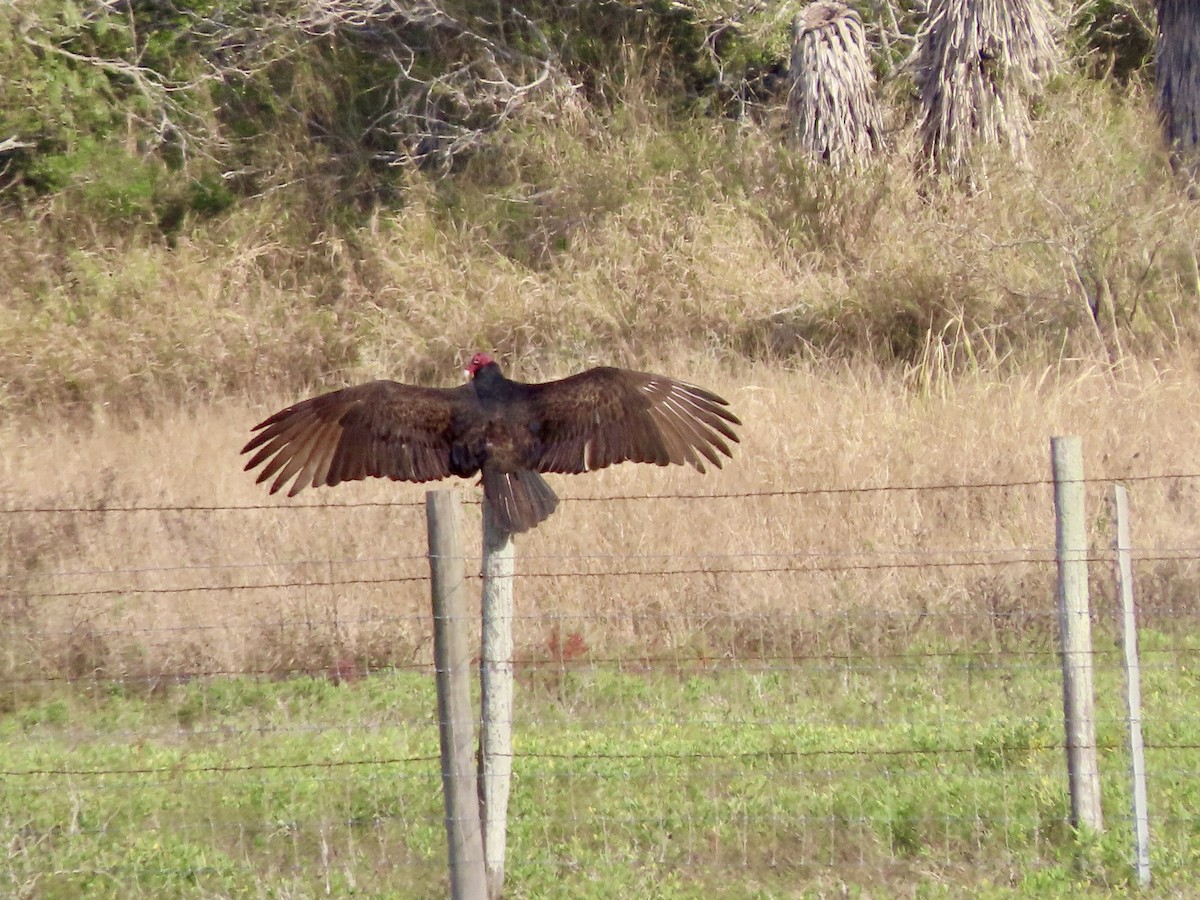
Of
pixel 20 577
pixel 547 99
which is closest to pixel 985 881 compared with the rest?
pixel 20 577

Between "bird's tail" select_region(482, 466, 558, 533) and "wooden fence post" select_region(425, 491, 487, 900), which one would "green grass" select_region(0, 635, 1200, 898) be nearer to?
"wooden fence post" select_region(425, 491, 487, 900)

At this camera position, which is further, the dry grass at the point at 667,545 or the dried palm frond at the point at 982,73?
the dried palm frond at the point at 982,73

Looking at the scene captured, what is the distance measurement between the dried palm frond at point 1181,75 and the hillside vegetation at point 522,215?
1.03 ft

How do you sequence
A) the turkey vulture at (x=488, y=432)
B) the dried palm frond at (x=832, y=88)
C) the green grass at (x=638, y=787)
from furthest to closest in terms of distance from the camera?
the dried palm frond at (x=832, y=88)
the green grass at (x=638, y=787)
the turkey vulture at (x=488, y=432)

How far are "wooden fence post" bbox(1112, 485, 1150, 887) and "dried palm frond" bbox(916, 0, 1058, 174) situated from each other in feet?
27.0

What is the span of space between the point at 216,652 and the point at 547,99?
8.14m

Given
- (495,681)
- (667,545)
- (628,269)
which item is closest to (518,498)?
(495,681)

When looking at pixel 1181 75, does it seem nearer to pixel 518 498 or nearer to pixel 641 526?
pixel 641 526

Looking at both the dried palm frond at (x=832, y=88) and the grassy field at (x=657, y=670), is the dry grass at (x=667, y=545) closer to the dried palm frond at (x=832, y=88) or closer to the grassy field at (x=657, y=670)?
the grassy field at (x=657, y=670)

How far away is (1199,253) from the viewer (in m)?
9.87

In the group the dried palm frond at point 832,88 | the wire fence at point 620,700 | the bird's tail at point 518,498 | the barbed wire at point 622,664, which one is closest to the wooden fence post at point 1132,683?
the wire fence at point 620,700

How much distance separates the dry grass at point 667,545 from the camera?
622 cm

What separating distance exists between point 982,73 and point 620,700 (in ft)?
24.7

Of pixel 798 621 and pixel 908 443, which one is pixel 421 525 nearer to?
pixel 798 621
